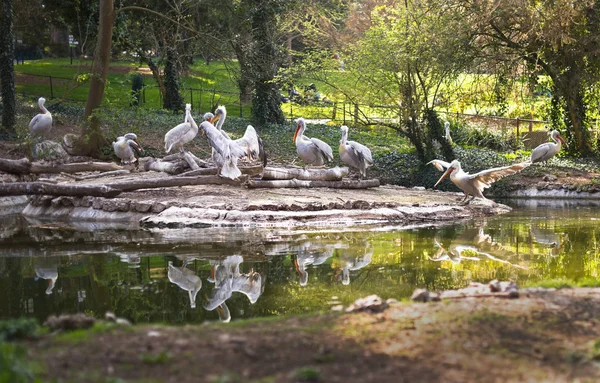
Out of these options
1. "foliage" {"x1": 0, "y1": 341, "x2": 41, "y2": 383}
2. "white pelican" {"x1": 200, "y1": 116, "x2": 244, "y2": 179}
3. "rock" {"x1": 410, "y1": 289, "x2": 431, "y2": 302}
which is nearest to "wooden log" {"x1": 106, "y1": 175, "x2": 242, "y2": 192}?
"white pelican" {"x1": 200, "y1": 116, "x2": 244, "y2": 179}

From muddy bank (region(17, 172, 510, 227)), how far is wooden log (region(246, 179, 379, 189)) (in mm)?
149

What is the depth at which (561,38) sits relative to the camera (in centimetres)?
2147

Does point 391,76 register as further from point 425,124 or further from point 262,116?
point 262,116

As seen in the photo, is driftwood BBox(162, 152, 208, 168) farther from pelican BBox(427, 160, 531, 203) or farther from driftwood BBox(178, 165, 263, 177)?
pelican BBox(427, 160, 531, 203)

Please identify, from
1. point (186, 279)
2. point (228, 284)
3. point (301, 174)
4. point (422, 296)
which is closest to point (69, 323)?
point (422, 296)

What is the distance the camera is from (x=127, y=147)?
18.8 metres

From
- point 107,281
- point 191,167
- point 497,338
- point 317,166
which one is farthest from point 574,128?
point 497,338

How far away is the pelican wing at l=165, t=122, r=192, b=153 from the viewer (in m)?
17.4

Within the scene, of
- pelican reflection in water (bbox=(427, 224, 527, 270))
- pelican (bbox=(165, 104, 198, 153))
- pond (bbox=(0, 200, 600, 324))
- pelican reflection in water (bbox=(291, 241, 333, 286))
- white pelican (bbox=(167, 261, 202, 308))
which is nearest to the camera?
pond (bbox=(0, 200, 600, 324))

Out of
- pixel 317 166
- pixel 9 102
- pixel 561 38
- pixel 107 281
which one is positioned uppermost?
pixel 561 38

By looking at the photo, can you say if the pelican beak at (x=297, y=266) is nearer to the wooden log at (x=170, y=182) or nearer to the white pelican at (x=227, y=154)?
the white pelican at (x=227, y=154)

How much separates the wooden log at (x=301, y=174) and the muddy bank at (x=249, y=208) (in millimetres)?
350

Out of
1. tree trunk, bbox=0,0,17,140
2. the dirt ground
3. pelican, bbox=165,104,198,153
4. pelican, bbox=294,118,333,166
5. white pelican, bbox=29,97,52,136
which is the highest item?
tree trunk, bbox=0,0,17,140

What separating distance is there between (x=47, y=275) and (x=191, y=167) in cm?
646
